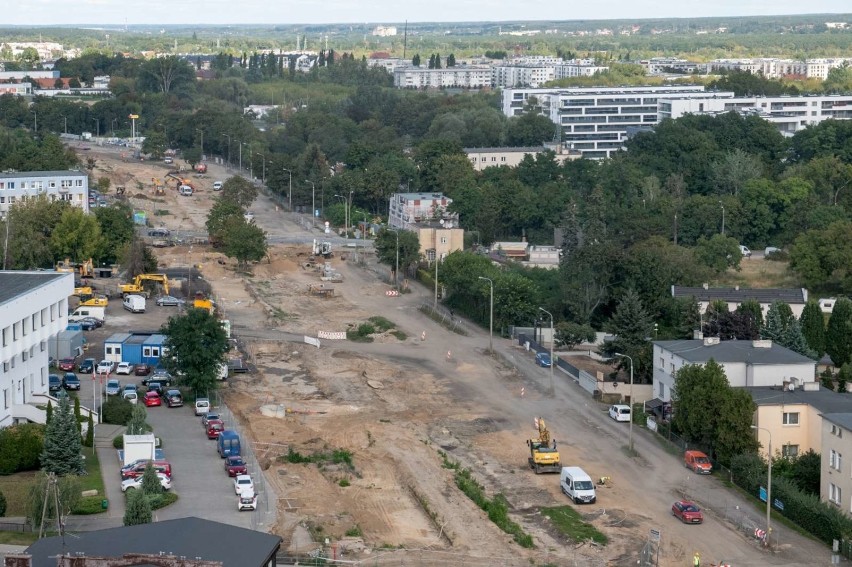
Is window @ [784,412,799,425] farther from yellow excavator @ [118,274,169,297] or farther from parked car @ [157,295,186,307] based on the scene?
yellow excavator @ [118,274,169,297]

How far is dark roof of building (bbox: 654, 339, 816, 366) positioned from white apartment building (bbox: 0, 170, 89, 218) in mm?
37236

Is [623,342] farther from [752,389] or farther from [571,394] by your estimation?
[752,389]

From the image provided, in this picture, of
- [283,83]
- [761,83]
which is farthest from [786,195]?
[283,83]

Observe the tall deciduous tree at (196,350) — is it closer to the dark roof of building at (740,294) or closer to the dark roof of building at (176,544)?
the dark roof of building at (176,544)

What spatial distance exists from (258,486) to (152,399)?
8.31 m

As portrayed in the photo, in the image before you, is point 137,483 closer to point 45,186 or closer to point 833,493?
point 833,493

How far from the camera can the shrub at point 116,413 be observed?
37.5 meters

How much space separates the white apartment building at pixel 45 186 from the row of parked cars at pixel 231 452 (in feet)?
104

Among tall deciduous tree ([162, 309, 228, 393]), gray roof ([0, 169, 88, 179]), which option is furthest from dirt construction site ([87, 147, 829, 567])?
gray roof ([0, 169, 88, 179])

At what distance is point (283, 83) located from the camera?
157m

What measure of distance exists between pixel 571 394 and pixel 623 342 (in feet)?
7.23

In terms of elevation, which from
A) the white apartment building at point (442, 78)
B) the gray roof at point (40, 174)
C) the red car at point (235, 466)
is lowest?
the red car at point (235, 466)

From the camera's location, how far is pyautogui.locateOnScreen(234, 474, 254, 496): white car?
3036 centimetres

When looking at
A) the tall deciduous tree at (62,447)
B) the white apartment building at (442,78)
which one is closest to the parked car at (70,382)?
the tall deciduous tree at (62,447)
